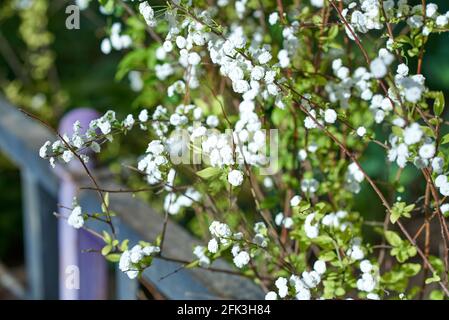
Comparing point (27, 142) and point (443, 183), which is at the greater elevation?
point (27, 142)

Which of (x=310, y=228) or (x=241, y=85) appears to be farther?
(x=310, y=228)

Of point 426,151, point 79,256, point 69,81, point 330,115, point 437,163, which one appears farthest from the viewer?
point 69,81

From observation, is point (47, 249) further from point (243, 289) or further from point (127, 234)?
point (243, 289)

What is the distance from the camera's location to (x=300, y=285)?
1.23 meters

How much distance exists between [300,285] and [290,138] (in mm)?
507

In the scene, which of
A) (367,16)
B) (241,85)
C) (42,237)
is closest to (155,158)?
(241,85)

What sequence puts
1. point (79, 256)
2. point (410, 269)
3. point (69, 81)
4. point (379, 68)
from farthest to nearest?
point (69, 81)
point (79, 256)
point (410, 269)
point (379, 68)

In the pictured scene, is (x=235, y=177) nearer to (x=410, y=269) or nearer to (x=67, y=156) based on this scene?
(x=67, y=156)

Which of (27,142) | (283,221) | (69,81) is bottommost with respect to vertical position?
(283,221)

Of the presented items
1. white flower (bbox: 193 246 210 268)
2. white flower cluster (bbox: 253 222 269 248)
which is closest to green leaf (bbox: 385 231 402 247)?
white flower cluster (bbox: 253 222 269 248)

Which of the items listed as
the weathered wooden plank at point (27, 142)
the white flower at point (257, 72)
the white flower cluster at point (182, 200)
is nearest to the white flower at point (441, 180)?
the white flower at point (257, 72)
